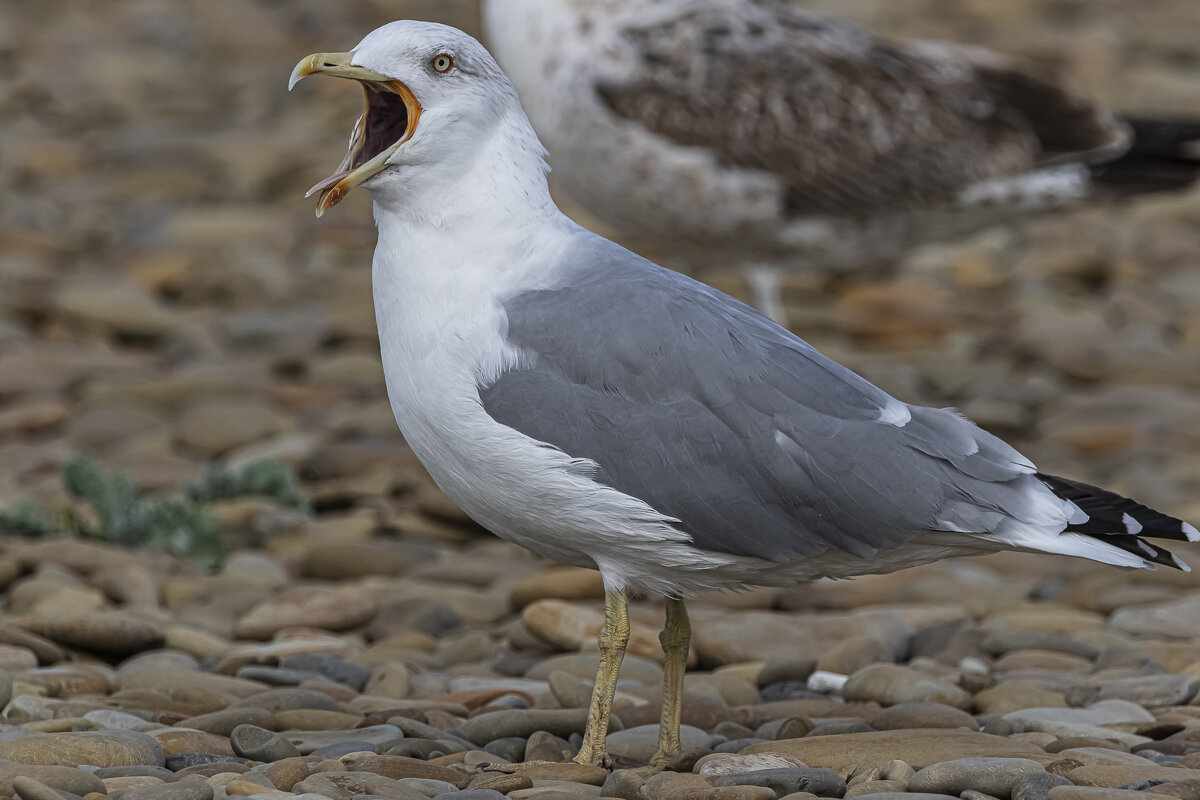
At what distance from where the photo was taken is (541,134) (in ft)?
25.1

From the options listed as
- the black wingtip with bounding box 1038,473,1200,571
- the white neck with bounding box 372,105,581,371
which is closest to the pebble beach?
Result: the black wingtip with bounding box 1038,473,1200,571

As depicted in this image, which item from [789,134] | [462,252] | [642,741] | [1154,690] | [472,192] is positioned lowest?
[642,741]

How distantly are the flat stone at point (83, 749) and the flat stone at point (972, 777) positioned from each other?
174 cm

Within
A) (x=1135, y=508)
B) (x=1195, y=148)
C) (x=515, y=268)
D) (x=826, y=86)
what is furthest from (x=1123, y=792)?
(x=1195, y=148)

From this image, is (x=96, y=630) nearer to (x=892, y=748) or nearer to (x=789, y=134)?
(x=892, y=748)

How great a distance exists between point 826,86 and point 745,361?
4.50 metres

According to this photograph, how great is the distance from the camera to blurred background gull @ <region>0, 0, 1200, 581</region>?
712cm

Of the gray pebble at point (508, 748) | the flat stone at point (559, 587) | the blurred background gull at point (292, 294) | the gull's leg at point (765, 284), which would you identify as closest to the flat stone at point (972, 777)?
the gray pebble at point (508, 748)

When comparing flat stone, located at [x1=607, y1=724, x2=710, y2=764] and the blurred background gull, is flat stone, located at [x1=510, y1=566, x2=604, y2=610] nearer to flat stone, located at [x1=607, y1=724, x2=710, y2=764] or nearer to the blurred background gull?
the blurred background gull

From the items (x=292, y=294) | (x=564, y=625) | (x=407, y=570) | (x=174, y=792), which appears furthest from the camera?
(x=292, y=294)

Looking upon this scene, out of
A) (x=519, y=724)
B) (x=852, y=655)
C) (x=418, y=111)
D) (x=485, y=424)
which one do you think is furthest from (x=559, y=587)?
(x=418, y=111)

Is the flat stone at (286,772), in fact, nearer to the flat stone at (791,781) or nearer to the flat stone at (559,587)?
the flat stone at (791,781)

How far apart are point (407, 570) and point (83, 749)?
7.63 feet

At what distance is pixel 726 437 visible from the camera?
3.72 metres
